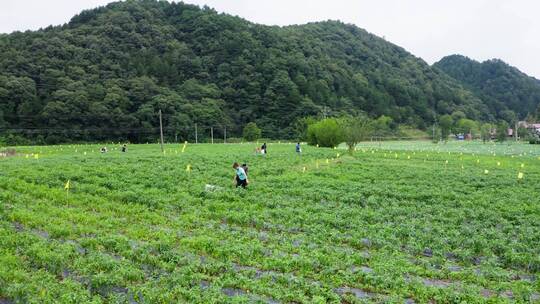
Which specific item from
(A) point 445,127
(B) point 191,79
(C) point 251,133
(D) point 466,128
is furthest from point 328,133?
(D) point 466,128

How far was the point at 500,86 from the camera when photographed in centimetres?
17862

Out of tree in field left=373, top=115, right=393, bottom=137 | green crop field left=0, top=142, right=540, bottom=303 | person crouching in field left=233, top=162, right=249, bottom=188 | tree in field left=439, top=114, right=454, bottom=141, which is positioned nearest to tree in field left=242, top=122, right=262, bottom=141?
tree in field left=373, top=115, right=393, bottom=137

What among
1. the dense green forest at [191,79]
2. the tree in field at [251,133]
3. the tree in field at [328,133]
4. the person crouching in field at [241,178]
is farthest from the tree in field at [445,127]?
the person crouching in field at [241,178]

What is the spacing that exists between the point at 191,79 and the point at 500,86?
421 ft

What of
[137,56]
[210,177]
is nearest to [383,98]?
[137,56]

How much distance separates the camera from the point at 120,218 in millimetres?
15531

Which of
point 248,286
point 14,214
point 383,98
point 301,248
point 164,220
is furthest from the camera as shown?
point 383,98

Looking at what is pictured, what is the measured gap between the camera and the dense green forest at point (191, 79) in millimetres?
88562

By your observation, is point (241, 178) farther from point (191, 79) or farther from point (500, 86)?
point (500, 86)

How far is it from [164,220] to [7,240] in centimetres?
494

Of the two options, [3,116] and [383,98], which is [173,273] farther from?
[383,98]

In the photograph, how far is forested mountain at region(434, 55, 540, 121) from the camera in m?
169

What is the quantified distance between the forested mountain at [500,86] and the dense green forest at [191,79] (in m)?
3.52

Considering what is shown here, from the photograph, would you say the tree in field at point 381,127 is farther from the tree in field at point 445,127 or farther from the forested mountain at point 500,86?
the forested mountain at point 500,86
